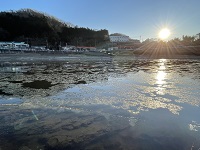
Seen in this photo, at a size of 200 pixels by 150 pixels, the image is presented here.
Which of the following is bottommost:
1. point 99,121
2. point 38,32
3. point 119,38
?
point 99,121

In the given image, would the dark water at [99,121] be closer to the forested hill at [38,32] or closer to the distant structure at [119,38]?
the forested hill at [38,32]

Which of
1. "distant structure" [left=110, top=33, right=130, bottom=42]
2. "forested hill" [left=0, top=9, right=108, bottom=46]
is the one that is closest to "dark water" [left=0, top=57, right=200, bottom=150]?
"forested hill" [left=0, top=9, right=108, bottom=46]

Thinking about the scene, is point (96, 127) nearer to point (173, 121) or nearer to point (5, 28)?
point (173, 121)

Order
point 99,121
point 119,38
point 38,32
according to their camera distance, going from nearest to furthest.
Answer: point 99,121 < point 38,32 < point 119,38

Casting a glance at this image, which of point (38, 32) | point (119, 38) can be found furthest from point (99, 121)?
point (119, 38)

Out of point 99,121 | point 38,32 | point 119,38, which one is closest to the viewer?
point 99,121

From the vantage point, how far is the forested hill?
114425 millimetres

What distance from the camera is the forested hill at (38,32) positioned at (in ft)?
375

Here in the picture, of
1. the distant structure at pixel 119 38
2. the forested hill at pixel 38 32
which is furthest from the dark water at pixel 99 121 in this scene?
the distant structure at pixel 119 38

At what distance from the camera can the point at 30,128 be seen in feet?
15.3

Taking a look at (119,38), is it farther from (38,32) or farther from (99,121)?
(99,121)

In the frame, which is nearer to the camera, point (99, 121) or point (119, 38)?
point (99, 121)

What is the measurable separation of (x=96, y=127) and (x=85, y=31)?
5836 inches

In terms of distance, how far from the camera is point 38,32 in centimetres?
12388
